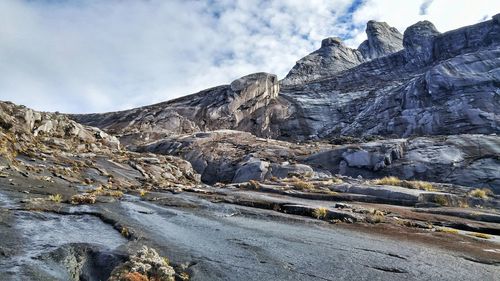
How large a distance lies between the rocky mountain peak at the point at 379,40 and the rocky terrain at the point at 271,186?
5216 cm

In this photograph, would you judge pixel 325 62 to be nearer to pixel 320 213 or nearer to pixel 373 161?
pixel 373 161

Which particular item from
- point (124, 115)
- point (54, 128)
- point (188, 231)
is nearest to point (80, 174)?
point (54, 128)

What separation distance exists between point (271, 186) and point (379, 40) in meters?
153

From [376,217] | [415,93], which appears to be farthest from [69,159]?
[415,93]

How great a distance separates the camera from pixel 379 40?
552ft

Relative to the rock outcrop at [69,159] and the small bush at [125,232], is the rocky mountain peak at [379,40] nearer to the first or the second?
the rock outcrop at [69,159]

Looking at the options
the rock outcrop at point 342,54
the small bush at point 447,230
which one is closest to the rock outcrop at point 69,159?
the small bush at point 447,230

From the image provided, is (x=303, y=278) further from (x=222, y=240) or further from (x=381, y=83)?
(x=381, y=83)

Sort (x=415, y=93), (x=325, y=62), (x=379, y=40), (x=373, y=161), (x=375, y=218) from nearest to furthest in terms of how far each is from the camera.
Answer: (x=375, y=218)
(x=373, y=161)
(x=415, y=93)
(x=325, y=62)
(x=379, y=40)

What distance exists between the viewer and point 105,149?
190 feet

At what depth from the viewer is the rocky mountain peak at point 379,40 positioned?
166 meters

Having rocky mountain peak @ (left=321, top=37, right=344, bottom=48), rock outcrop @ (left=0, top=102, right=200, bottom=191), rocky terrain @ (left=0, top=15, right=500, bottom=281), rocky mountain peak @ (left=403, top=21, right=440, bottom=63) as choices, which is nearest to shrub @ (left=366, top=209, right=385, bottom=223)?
rocky terrain @ (left=0, top=15, right=500, bottom=281)

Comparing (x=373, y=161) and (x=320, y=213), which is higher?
(x=373, y=161)

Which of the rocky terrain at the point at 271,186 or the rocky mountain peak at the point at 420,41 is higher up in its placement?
the rocky mountain peak at the point at 420,41
